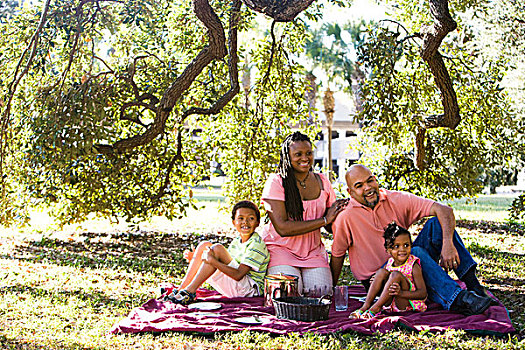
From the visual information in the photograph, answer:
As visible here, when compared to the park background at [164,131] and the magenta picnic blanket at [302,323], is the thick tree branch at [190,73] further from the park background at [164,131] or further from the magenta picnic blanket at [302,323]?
the magenta picnic blanket at [302,323]

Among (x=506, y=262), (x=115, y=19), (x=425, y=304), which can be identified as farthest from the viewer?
(x=115, y=19)

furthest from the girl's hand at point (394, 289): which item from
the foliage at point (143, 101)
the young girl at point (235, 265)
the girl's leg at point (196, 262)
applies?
the foliage at point (143, 101)

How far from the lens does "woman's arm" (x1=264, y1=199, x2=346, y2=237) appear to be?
447 cm

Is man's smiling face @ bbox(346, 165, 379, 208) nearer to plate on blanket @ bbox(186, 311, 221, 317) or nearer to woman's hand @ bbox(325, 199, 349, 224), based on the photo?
woman's hand @ bbox(325, 199, 349, 224)

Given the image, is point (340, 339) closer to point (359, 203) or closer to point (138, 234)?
point (359, 203)

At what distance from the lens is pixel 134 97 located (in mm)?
8359

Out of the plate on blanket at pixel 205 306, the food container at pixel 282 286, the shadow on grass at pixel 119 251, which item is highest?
the food container at pixel 282 286

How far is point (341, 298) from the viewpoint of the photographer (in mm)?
4254

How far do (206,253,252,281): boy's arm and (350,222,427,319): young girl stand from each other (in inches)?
37.8

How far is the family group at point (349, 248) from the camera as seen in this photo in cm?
399

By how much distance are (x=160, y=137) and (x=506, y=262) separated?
16.3ft

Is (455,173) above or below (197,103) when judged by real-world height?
below

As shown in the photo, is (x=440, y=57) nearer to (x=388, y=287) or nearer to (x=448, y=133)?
(x=448, y=133)

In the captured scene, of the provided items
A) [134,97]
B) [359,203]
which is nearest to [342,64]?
[134,97]
